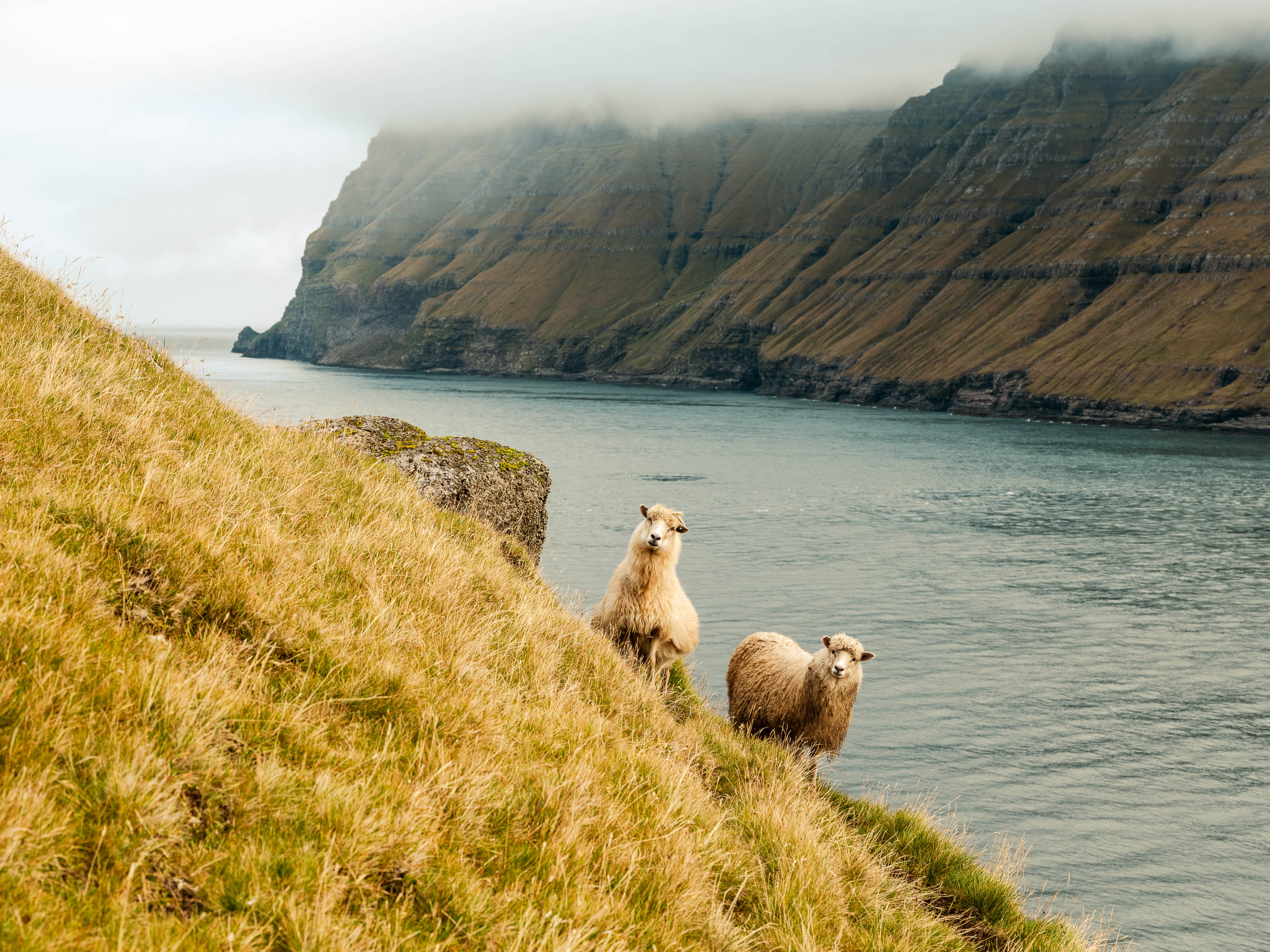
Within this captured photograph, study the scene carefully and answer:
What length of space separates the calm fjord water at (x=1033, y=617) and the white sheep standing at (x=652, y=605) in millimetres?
5436

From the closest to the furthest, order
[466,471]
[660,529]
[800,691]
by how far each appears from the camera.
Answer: [660,529], [800,691], [466,471]

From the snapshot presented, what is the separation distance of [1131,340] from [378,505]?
156803mm

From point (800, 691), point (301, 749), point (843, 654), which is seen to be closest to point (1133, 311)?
point (800, 691)

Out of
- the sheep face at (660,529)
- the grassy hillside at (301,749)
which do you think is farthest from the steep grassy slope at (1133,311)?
the grassy hillside at (301,749)

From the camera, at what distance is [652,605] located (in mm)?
11312

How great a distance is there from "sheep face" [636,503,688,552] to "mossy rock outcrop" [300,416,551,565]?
8.96 feet

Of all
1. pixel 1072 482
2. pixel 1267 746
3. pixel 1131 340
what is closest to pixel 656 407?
pixel 1131 340

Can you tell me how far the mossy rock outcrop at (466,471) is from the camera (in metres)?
14.5

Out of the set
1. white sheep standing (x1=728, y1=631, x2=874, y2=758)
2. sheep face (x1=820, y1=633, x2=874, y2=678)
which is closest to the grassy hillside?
sheep face (x1=820, y1=633, x2=874, y2=678)

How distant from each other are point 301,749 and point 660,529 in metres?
7.25

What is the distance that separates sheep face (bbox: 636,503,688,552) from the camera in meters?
11.0

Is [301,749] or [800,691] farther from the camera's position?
[800,691]

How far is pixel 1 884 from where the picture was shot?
2.73 meters

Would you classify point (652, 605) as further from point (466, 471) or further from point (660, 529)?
point (466, 471)
